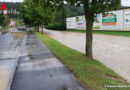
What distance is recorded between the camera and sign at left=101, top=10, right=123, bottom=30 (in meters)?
24.5

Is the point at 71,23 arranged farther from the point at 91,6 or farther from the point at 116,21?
the point at 91,6

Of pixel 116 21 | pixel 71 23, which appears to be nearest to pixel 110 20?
pixel 116 21

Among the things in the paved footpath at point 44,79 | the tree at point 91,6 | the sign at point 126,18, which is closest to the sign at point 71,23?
the sign at point 126,18

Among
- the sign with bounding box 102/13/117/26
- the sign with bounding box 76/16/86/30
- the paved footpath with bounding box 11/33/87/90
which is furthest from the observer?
the sign with bounding box 76/16/86/30

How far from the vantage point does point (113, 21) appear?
2578cm

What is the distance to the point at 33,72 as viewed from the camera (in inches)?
236

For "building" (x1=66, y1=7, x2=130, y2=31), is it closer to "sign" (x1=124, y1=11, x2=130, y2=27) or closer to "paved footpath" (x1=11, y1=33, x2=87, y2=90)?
"sign" (x1=124, y1=11, x2=130, y2=27)

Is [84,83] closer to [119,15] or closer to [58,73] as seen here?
[58,73]

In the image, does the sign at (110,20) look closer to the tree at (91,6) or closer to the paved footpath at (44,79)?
the tree at (91,6)

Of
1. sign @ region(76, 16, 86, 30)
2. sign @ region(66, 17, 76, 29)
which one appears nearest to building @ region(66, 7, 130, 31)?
sign @ region(76, 16, 86, 30)

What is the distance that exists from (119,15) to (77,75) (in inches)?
857

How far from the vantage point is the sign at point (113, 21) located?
963 inches

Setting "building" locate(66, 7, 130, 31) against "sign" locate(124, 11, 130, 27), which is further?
"building" locate(66, 7, 130, 31)

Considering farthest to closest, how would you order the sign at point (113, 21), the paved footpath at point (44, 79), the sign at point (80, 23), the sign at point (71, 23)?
1. the sign at point (71, 23)
2. the sign at point (80, 23)
3. the sign at point (113, 21)
4. the paved footpath at point (44, 79)
